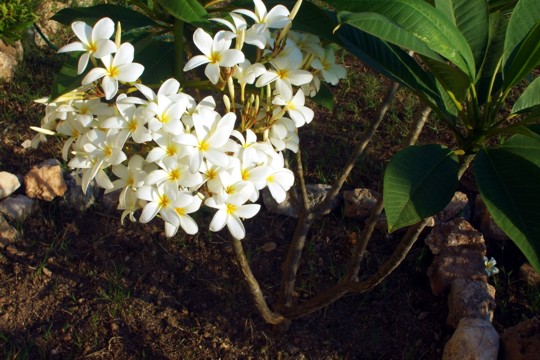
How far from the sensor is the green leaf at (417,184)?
1.20 meters

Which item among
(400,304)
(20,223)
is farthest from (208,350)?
(20,223)

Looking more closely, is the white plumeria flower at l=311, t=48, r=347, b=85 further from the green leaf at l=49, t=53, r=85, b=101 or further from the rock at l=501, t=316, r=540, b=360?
the rock at l=501, t=316, r=540, b=360

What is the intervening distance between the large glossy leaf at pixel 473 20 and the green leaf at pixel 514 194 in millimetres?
269

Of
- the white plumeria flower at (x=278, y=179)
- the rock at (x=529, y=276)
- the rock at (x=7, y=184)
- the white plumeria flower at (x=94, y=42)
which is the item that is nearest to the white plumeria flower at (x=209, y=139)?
the white plumeria flower at (x=278, y=179)

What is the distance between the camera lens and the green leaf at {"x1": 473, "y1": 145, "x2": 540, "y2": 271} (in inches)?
46.8

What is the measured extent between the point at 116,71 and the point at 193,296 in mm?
1367

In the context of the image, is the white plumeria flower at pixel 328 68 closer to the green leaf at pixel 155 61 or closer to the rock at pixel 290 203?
the green leaf at pixel 155 61

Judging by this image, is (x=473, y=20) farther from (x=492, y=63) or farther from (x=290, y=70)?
(x=290, y=70)

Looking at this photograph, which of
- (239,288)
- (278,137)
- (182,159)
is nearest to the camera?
(182,159)

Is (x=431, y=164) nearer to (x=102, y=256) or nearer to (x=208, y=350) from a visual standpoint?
(x=208, y=350)

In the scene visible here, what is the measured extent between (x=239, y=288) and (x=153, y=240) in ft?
1.34

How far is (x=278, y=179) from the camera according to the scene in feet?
4.09

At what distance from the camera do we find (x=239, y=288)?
2.42 meters

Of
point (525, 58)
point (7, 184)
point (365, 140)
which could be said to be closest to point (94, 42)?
point (525, 58)
